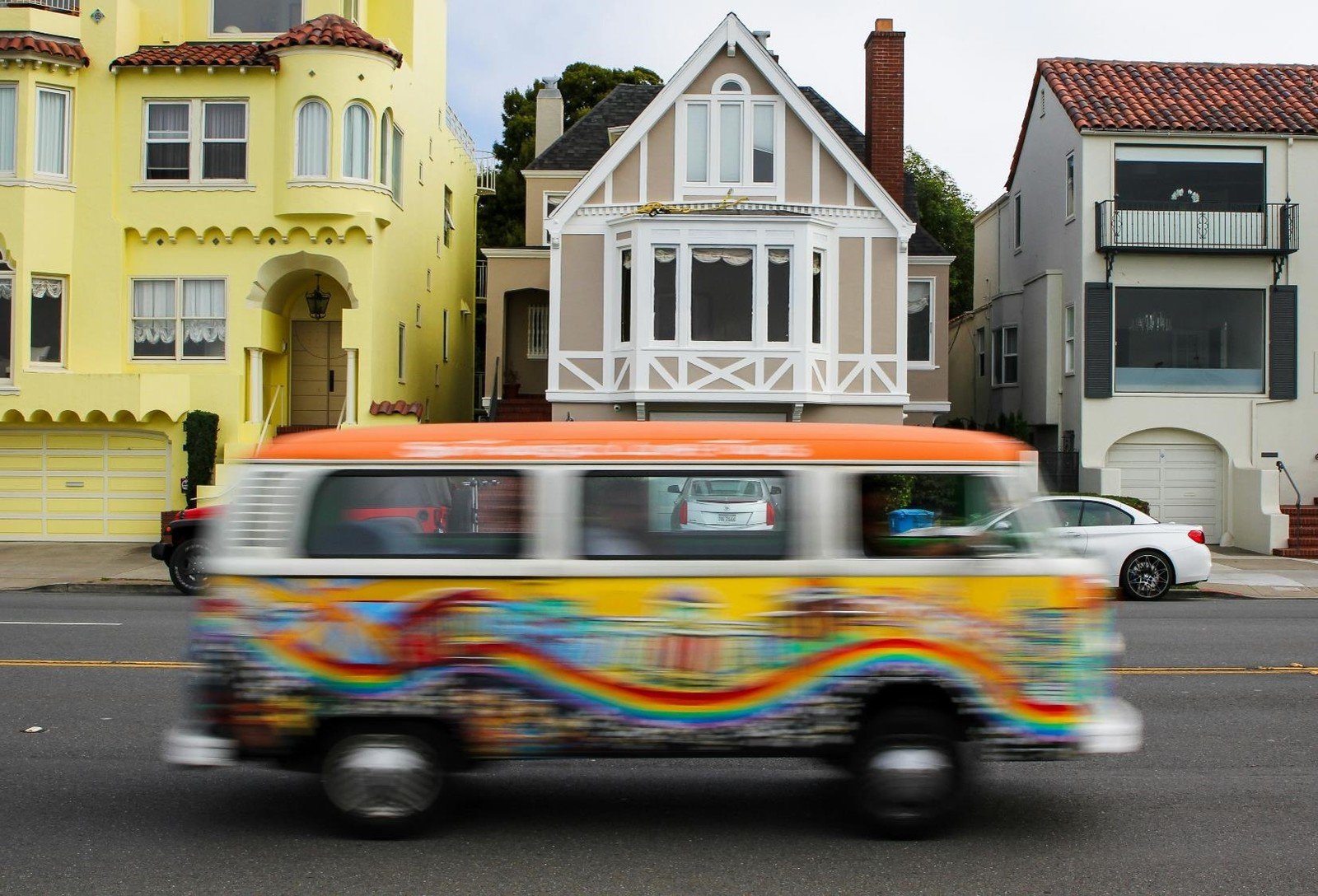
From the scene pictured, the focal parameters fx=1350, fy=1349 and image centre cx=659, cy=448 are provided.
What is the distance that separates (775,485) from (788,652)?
2.73 ft

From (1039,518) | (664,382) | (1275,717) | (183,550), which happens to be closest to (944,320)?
(664,382)

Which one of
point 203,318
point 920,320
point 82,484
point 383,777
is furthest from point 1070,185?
point 383,777

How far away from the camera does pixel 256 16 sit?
26562 millimetres

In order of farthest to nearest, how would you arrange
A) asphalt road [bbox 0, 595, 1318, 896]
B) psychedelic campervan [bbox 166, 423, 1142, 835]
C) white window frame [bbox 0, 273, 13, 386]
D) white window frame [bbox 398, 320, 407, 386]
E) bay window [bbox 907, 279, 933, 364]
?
bay window [bbox 907, 279, 933, 364] < white window frame [bbox 398, 320, 407, 386] < white window frame [bbox 0, 273, 13, 386] < psychedelic campervan [bbox 166, 423, 1142, 835] < asphalt road [bbox 0, 595, 1318, 896]

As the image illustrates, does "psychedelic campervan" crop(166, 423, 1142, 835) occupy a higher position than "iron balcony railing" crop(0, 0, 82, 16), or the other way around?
"iron balcony railing" crop(0, 0, 82, 16)

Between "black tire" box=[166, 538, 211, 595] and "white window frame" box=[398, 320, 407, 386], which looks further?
"white window frame" box=[398, 320, 407, 386]

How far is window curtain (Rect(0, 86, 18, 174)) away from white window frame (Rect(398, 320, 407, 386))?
7.75 m

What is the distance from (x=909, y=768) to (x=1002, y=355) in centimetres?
2700

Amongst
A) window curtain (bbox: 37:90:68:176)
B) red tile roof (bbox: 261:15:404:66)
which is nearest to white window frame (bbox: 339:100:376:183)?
red tile roof (bbox: 261:15:404:66)

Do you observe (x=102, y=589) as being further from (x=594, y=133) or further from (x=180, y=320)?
(x=594, y=133)

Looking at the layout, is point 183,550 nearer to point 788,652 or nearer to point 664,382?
point 664,382

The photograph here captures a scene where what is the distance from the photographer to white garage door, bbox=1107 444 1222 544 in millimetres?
27422

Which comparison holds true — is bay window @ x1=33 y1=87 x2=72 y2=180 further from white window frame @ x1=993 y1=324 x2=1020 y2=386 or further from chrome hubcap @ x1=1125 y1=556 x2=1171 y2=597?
white window frame @ x1=993 y1=324 x2=1020 y2=386

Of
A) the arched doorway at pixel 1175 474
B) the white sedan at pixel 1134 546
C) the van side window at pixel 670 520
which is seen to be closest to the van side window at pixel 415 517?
the van side window at pixel 670 520
